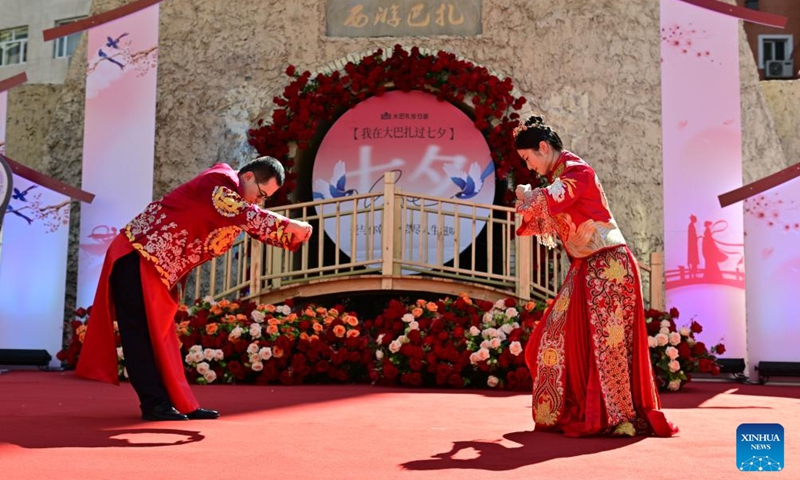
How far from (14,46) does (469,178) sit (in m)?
15.1

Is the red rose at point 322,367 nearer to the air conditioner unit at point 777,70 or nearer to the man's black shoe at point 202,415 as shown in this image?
the man's black shoe at point 202,415

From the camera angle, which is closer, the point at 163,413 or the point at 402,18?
the point at 163,413

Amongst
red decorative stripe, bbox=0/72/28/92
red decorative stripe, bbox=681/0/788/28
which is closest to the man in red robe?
red decorative stripe, bbox=0/72/28/92

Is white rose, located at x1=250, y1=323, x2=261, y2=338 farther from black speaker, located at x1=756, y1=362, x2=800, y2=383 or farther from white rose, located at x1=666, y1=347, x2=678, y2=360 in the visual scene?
black speaker, located at x1=756, y1=362, x2=800, y2=383

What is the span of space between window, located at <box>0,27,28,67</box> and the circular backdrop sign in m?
13.7

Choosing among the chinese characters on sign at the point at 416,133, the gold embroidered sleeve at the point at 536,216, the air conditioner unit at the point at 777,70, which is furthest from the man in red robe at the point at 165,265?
the air conditioner unit at the point at 777,70

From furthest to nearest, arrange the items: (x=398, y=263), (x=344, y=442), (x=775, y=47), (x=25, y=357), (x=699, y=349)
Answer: (x=775, y=47) → (x=25, y=357) → (x=398, y=263) → (x=699, y=349) → (x=344, y=442)

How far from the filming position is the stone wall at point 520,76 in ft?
31.4

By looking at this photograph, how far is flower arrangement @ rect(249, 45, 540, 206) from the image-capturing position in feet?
31.5

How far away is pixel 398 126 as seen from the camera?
32.4 feet

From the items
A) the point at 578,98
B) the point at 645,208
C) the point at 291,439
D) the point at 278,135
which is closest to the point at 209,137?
the point at 278,135

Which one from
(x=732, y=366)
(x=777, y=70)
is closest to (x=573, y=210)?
(x=732, y=366)

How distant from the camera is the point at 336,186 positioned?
9.95 metres

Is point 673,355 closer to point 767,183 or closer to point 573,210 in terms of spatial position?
point 767,183
